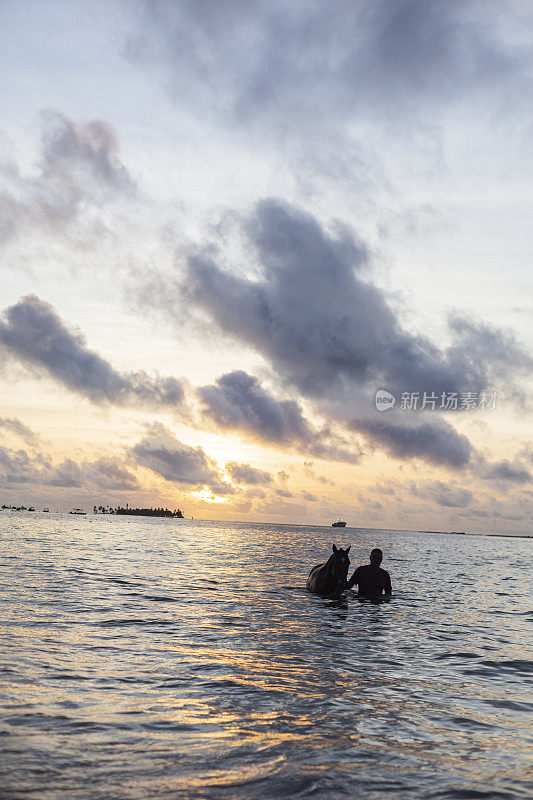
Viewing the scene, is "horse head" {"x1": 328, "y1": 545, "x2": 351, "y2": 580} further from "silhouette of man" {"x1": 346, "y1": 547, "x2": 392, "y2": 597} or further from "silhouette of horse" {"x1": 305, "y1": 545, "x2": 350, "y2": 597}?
"silhouette of man" {"x1": 346, "y1": 547, "x2": 392, "y2": 597}

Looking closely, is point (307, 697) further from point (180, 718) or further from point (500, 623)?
point (500, 623)

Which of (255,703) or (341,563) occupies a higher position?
(341,563)

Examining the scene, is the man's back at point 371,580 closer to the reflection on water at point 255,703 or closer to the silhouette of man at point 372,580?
the silhouette of man at point 372,580

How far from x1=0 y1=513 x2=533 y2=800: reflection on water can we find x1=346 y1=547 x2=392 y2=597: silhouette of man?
3.61 m

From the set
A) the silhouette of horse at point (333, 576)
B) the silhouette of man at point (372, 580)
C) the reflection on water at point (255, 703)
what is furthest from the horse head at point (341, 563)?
the reflection on water at point (255, 703)

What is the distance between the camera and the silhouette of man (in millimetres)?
24094

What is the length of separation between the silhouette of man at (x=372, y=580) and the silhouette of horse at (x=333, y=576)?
1.51ft

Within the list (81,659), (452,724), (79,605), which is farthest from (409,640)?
(79,605)

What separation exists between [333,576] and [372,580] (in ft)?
5.39

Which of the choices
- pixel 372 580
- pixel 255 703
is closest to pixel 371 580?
pixel 372 580

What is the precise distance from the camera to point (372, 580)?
79.6 feet

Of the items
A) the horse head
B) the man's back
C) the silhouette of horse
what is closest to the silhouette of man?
the man's back

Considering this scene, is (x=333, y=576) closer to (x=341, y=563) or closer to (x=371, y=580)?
(x=341, y=563)

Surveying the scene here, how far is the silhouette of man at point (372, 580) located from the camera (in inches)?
949
